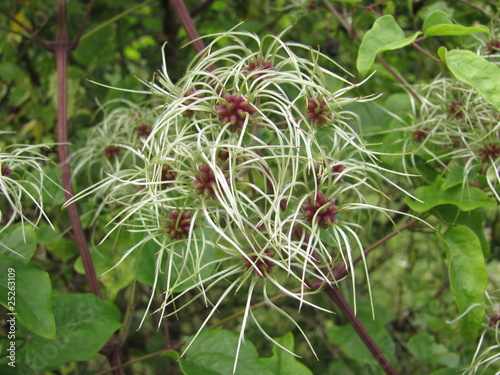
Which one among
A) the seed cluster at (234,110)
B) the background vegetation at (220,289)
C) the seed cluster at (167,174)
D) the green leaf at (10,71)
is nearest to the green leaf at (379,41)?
the background vegetation at (220,289)

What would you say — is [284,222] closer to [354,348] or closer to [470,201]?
[470,201]

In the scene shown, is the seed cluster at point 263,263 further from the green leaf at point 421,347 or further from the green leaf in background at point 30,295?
the green leaf at point 421,347

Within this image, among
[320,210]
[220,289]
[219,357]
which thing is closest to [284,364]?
[219,357]

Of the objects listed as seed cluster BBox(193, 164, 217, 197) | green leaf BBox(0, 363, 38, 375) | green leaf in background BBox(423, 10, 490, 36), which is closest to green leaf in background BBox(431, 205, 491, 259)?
green leaf in background BBox(423, 10, 490, 36)

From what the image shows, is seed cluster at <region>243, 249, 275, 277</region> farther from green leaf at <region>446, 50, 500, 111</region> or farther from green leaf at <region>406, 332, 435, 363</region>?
green leaf at <region>406, 332, 435, 363</region>

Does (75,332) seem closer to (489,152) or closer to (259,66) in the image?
(259,66)

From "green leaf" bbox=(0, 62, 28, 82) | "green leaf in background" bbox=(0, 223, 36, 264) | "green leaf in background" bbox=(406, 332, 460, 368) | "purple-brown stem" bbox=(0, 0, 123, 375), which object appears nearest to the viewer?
"green leaf in background" bbox=(0, 223, 36, 264)
